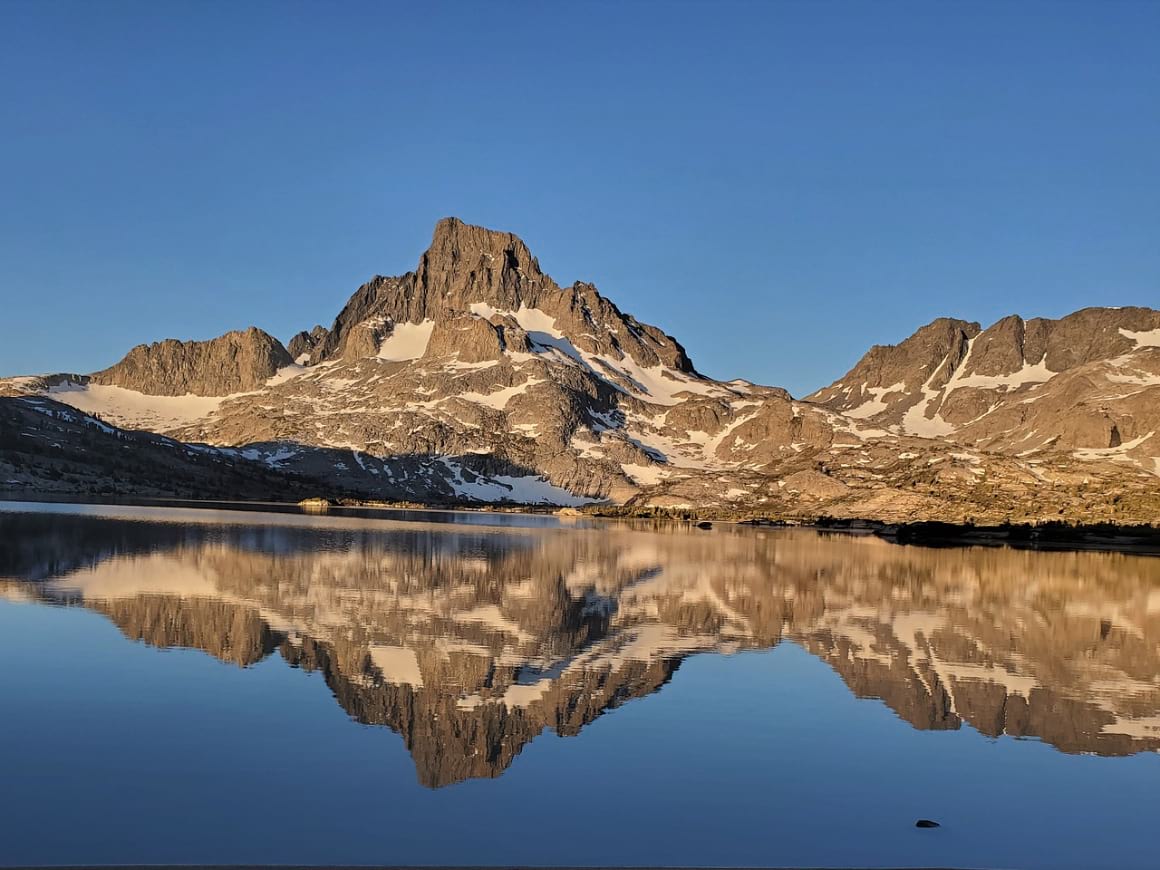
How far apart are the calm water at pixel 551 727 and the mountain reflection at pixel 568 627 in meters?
0.31

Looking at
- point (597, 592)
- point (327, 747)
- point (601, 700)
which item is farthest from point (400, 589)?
point (327, 747)

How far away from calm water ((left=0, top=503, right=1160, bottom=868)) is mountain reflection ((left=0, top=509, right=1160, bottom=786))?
0.31m

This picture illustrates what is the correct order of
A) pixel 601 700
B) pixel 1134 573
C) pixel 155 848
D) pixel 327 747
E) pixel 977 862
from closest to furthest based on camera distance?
pixel 155 848, pixel 977 862, pixel 327 747, pixel 601 700, pixel 1134 573

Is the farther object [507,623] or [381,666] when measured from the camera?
[507,623]

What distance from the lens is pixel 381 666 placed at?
146ft

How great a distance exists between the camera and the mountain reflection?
38.9 m

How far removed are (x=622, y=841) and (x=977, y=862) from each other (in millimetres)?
7699

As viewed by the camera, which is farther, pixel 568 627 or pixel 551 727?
pixel 568 627

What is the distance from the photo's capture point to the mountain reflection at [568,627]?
38906mm

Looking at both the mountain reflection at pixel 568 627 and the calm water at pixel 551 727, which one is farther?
the mountain reflection at pixel 568 627

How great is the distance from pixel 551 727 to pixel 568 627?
26.4 meters

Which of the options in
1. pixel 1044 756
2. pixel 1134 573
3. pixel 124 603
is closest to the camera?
pixel 1044 756

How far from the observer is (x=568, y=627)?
61875mm

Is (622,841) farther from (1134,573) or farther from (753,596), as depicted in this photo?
(1134,573)
